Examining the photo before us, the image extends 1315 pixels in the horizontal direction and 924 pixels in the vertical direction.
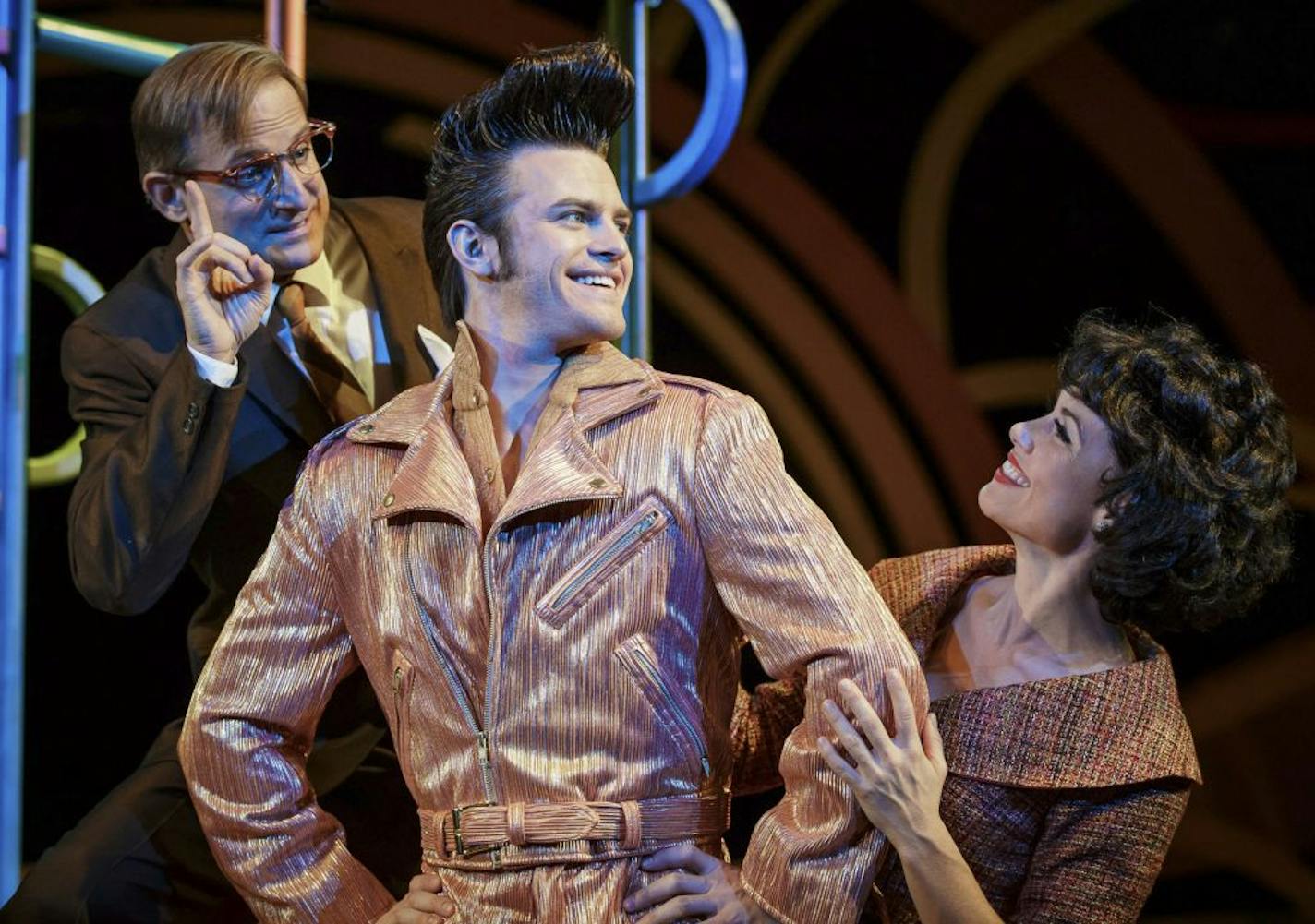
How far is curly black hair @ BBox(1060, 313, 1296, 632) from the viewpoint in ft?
7.54

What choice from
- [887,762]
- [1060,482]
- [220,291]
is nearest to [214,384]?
[220,291]

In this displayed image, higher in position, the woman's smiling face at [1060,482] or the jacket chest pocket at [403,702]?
the woman's smiling face at [1060,482]

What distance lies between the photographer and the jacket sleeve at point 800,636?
196 centimetres

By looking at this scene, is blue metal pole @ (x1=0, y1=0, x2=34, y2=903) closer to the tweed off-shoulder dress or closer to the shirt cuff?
the shirt cuff

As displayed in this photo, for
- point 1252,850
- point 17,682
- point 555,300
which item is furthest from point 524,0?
point 1252,850

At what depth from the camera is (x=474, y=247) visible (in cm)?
222

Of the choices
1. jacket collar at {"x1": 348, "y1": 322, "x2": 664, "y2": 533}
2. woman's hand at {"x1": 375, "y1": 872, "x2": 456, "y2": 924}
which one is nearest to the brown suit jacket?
jacket collar at {"x1": 348, "y1": 322, "x2": 664, "y2": 533}

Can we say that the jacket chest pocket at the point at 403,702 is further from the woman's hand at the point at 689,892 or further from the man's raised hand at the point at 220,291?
the man's raised hand at the point at 220,291

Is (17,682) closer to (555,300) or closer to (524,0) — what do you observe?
(555,300)

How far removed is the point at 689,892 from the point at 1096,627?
2.76 feet

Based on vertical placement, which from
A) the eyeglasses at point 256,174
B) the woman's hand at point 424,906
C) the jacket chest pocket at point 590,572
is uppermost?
the eyeglasses at point 256,174

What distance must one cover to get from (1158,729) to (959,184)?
1.67m

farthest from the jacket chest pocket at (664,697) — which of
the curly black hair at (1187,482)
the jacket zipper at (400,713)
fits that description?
the curly black hair at (1187,482)

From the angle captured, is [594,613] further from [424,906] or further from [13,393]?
[13,393]
